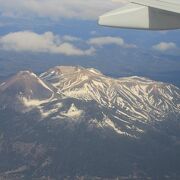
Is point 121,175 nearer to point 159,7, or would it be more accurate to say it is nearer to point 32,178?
point 32,178

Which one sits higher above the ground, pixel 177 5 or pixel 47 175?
pixel 177 5

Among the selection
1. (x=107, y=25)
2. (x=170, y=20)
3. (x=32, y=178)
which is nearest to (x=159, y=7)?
(x=170, y=20)

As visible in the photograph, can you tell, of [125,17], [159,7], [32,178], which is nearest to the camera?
[159,7]

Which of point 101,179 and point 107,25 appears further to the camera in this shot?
point 101,179

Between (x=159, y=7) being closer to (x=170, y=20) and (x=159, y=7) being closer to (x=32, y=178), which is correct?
(x=170, y=20)

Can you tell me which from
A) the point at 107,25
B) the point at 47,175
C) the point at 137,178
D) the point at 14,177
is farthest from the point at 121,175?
the point at 107,25

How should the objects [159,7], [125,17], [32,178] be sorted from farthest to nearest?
1. [32,178]
2. [125,17]
3. [159,7]
